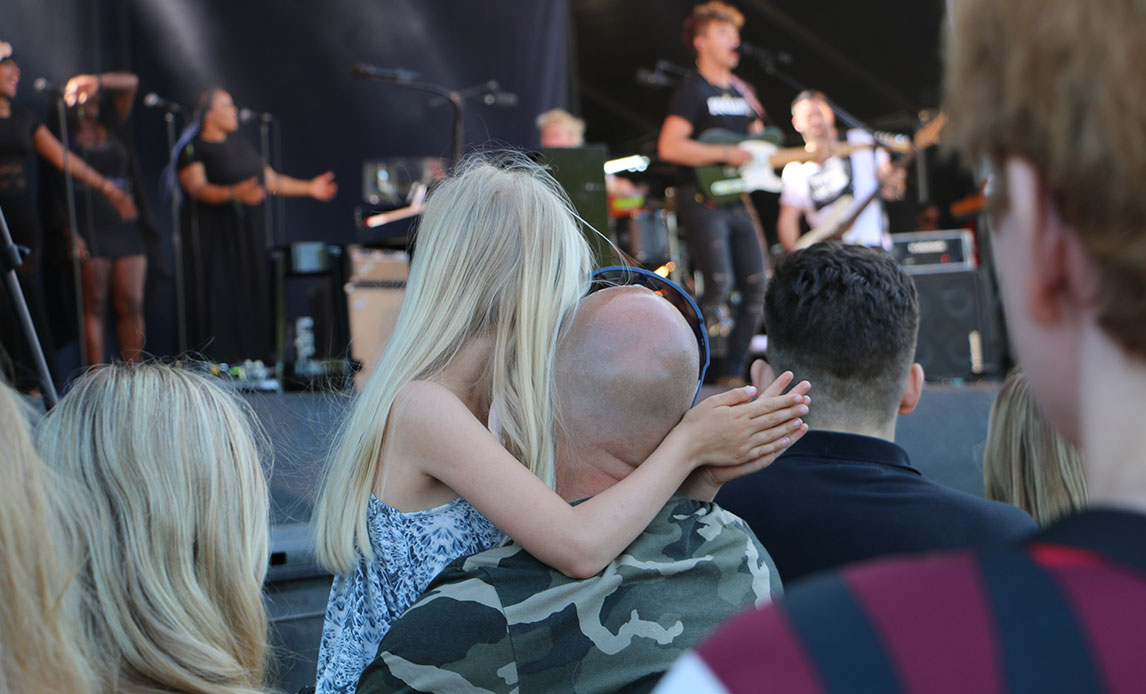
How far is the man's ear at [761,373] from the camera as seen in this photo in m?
1.81

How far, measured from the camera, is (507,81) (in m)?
7.63

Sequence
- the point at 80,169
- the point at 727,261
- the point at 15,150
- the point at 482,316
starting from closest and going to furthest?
the point at 482,316 → the point at 15,150 → the point at 80,169 → the point at 727,261

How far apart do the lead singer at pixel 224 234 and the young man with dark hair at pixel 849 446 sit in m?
5.42

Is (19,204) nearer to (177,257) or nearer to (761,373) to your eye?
(177,257)

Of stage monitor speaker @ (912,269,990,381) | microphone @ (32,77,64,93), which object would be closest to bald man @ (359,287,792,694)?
stage monitor speaker @ (912,269,990,381)

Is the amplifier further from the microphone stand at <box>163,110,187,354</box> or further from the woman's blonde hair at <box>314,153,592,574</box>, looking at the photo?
the woman's blonde hair at <box>314,153,592,574</box>

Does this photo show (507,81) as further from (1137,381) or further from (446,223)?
(1137,381)

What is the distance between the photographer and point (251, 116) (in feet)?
23.0

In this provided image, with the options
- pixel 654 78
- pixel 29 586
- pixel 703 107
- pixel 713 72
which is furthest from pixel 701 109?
pixel 29 586

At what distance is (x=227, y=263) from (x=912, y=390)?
5.75 meters

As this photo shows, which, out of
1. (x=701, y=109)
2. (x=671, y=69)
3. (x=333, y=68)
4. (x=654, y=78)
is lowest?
(x=701, y=109)

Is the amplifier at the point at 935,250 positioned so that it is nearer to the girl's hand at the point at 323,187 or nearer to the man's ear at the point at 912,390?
the girl's hand at the point at 323,187

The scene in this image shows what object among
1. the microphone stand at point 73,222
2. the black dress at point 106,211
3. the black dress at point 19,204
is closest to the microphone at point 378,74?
the black dress at point 106,211

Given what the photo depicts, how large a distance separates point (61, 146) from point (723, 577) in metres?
5.52
